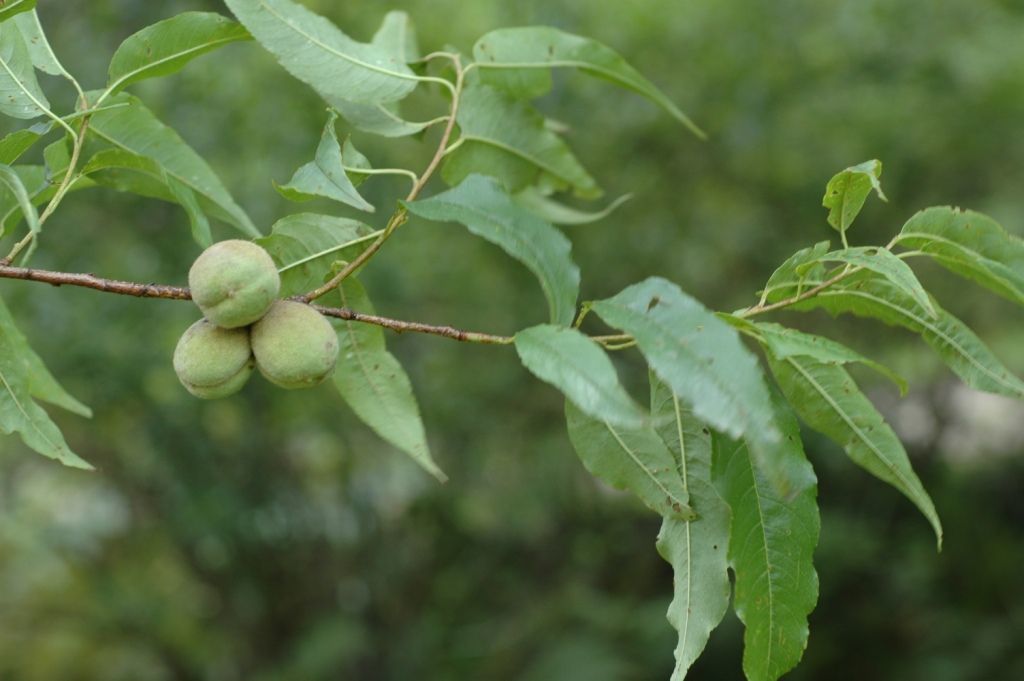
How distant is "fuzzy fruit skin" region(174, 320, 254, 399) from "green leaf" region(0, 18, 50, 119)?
0.86 ft

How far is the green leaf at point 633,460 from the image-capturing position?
89cm

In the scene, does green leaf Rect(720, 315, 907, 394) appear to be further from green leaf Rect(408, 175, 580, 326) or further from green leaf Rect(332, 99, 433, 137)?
green leaf Rect(332, 99, 433, 137)

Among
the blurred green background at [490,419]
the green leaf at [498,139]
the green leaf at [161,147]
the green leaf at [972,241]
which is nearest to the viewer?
the green leaf at [972,241]

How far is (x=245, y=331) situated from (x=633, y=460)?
0.35 metres

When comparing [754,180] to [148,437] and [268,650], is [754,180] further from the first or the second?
[268,650]

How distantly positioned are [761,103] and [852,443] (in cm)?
320

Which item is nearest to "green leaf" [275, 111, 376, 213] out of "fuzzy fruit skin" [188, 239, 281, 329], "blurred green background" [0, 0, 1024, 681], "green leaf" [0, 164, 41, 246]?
"fuzzy fruit skin" [188, 239, 281, 329]

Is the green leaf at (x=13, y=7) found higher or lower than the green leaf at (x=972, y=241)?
higher

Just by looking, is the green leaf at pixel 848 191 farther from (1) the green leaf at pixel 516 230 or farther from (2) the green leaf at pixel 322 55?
(2) the green leaf at pixel 322 55

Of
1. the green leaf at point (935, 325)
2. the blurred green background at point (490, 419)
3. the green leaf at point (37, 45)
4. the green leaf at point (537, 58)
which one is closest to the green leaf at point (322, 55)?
the green leaf at point (537, 58)

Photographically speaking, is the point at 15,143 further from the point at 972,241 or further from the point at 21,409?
the point at 972,241

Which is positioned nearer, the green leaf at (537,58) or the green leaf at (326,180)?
the green leaf at (326,180)

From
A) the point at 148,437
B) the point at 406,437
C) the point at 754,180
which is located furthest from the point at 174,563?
the point at 406,437

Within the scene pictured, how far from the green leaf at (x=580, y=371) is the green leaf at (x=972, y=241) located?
0.35 meters
